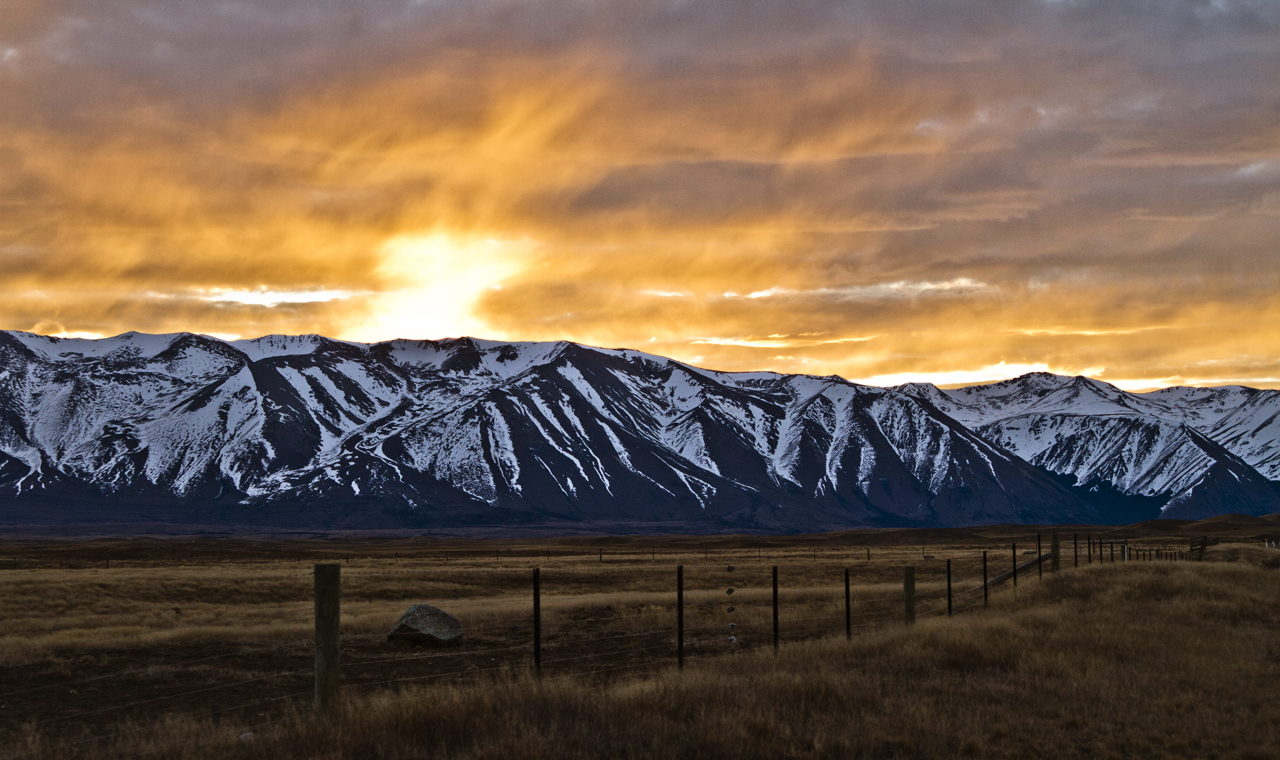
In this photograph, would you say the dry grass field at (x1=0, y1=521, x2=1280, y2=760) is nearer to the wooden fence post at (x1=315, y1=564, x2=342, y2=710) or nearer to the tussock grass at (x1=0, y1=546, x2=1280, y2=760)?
the tussock grass at (x1=0, y1=546, x2=1280, y2=760)

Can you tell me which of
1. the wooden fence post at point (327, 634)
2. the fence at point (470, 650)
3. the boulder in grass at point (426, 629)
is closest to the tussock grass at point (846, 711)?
the wooden fence post at point (327, 634)

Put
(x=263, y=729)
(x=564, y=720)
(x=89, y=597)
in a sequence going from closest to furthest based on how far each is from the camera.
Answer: (x=564, y=720) → (x=263, y=729) → (x=89, y=597)

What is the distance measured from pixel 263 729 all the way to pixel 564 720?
13.7 feet

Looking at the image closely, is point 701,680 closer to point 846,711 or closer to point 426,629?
point 846,711

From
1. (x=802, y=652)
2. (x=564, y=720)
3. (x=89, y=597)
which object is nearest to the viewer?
(x=564, y=720)

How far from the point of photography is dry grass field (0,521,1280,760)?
11.8 metres

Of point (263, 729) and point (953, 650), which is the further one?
point (953, 650)

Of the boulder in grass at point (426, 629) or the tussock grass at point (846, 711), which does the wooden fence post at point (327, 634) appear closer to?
the tussock grass at point (846, 711)

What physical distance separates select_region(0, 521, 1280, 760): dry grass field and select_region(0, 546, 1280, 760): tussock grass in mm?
47

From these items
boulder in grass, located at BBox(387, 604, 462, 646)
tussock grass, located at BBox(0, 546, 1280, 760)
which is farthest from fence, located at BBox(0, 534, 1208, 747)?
tussock grass, located at BBox(0, 546, 1280, 760)

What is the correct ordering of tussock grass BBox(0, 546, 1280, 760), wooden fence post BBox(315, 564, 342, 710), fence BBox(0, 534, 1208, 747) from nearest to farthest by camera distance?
tussock grass BBox(0, 546, 1280, 760), wooden fence post BBox(315, 564, 342, 710), fence BBox(0, 534, 1208, 747)

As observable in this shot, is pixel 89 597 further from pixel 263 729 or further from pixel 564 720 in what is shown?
pixel 564 720

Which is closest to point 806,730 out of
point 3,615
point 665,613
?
point 665,613

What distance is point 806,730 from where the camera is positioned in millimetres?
12438
